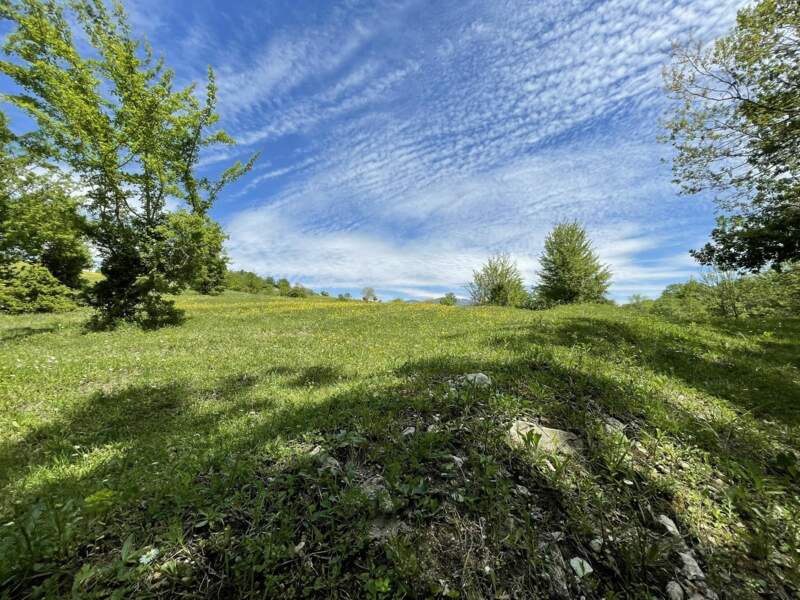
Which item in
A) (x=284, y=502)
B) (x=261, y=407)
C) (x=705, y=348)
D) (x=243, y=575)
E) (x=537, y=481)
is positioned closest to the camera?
(x=243, y=575)

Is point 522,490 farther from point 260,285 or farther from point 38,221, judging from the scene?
point 260,285

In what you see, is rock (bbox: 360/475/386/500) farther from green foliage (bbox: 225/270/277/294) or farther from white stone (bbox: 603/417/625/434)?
green foliage (bbox: 225/270/277/294)

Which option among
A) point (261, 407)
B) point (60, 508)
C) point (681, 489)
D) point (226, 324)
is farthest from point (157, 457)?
point (226, 324)

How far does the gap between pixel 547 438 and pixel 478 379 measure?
5.51 feet

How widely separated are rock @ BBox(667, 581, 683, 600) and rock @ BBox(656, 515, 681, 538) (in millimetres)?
489

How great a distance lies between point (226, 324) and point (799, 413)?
20352mm

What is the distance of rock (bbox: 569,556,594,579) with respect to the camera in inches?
99.5

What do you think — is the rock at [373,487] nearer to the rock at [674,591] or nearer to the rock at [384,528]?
the rock at [384,528]

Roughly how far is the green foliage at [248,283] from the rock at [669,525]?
78217mm

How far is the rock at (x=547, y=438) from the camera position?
3797 millimetres

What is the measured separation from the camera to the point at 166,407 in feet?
21.3

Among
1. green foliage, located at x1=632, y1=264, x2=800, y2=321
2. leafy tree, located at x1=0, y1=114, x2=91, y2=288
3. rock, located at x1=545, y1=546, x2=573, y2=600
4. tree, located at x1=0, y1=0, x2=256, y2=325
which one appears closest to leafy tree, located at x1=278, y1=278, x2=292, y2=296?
leafy tree, located at x1=0, y1=114, x2=91, y2=288

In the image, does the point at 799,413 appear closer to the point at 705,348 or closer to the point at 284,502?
the point at 705,348

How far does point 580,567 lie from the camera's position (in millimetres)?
2570
